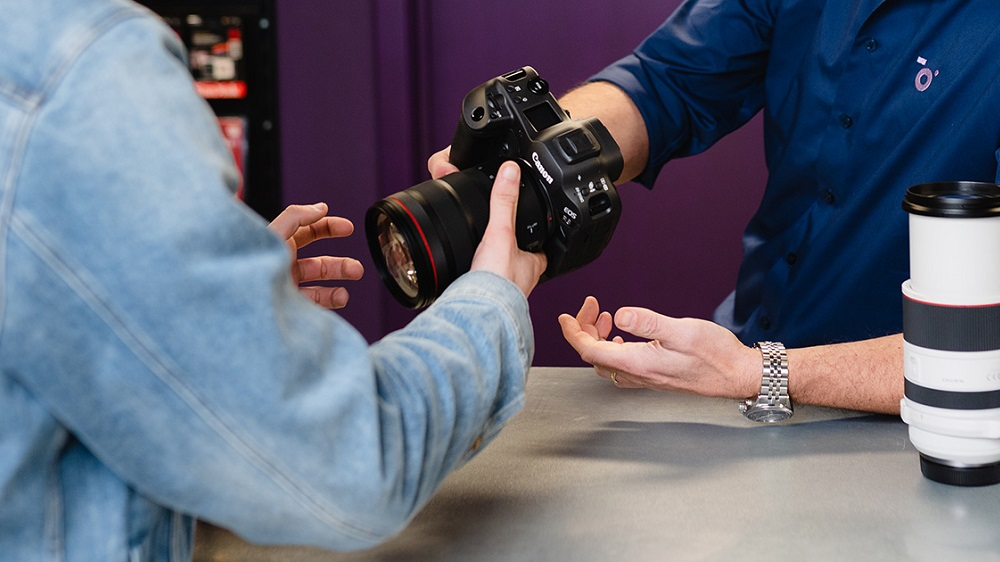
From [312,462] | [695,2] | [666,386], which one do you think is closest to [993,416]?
[666,386]

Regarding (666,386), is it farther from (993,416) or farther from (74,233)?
(74,233)

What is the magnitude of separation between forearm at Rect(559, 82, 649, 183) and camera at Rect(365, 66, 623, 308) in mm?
420

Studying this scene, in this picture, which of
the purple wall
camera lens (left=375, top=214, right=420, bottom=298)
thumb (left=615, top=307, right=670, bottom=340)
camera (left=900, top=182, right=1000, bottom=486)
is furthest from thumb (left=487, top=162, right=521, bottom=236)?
the purple wall

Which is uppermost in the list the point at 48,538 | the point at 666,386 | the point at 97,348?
the point at 97,348

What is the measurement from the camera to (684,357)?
3.56ft

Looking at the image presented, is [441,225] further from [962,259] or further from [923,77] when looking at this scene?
[923,77]

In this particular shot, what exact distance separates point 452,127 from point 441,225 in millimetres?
1670

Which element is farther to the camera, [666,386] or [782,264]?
[782,264]

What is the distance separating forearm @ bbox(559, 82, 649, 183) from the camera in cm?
149

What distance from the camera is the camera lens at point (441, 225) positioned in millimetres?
935

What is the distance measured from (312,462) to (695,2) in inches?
47.3

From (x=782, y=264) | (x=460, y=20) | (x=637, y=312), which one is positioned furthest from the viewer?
(x=460, y=20)

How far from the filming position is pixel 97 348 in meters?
0.52

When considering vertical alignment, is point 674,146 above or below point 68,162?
below
